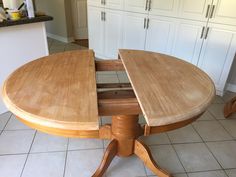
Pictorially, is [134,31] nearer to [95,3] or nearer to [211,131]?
[95,3]

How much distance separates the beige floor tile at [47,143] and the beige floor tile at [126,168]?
47 cm

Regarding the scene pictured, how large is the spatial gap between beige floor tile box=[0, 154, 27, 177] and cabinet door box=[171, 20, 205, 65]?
7.11 ft

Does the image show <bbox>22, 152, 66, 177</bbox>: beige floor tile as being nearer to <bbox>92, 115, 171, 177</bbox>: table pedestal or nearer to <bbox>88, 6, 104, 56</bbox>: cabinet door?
<bbox>92, 115, 171, 177</bbox>: table pedestal

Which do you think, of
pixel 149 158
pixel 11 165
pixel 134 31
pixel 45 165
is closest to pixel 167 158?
pixel 149 158

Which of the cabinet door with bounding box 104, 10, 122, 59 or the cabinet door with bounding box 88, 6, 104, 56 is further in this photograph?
the cabinet door with bounding box 88, 6, 104, 56

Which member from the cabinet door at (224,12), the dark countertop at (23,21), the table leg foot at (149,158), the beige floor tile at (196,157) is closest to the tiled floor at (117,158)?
the beige floor tile at (196,157)

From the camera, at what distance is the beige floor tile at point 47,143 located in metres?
1.76

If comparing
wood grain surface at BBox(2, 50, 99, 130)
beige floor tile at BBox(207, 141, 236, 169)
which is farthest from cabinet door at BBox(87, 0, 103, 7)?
beige floor tile at BBox(207, 141, 236, 169)

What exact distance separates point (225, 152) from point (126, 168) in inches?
35.6

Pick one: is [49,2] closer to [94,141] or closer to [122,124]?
[94,141]

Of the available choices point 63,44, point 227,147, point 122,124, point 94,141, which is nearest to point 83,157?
point 94,141

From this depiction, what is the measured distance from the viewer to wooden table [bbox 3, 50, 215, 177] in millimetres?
897

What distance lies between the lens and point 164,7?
260cm

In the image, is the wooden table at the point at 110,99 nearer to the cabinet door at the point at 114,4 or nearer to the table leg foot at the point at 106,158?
the table leg foot at the point at 106,158
